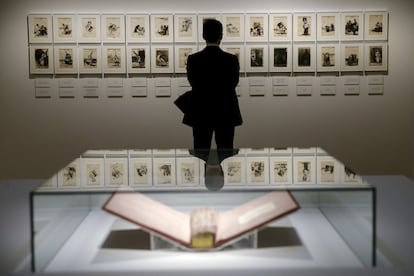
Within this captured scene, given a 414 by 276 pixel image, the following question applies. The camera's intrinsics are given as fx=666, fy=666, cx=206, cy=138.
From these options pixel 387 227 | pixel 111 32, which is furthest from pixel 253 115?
pixel 387 227

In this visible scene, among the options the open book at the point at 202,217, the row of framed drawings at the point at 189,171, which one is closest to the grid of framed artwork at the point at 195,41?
the row of framed drawings at the point at 189,171

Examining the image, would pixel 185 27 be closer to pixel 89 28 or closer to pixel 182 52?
pixel 182 52

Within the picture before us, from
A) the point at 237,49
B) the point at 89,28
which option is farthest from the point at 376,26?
the point at 89,28

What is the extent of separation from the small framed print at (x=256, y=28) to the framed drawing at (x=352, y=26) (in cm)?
96

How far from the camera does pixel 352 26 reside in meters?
8.37

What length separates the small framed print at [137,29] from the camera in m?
8.33

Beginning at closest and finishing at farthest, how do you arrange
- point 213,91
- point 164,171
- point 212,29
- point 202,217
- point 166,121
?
point 202,217, point 164,171, point 212,29, point 213,91, point 166,121

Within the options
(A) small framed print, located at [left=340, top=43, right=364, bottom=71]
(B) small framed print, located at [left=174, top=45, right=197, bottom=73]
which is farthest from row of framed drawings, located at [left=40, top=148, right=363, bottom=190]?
(A) small framed print, located at [left=340, top=43, right=364, bottom=71]

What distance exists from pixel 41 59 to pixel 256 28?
2730mm

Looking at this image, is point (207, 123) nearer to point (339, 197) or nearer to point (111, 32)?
point (111, 32)

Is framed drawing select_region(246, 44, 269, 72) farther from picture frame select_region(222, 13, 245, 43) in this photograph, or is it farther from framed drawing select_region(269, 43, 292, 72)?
picture frame select_region(222, 13, 245, 43)

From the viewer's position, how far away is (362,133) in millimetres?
8562

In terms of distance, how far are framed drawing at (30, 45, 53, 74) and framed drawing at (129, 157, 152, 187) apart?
474 cm

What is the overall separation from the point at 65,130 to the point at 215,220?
5.89 m
